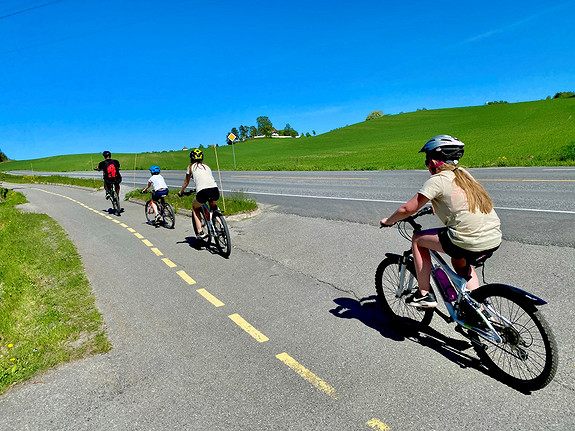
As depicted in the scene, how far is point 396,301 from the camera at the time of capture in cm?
404

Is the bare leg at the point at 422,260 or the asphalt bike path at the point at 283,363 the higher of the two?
the bare leg at the point at 422,260

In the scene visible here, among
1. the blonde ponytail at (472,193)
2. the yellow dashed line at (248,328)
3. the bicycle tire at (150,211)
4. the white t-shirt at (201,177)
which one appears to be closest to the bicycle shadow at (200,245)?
the white t-shirt at (201,177)

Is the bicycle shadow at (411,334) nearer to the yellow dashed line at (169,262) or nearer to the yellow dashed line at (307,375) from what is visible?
the yellow dashed line at (307,375)

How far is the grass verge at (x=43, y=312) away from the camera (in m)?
3.75

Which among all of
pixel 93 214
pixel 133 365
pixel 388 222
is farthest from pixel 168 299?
pixel 93 214

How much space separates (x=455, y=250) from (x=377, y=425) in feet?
5.04

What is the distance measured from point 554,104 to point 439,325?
81681 mm

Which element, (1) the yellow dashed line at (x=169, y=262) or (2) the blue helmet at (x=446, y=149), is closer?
(2) the blue helmet at (x=446, y=149)

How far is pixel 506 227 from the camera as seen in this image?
722 cm

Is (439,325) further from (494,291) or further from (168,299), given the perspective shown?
(168,299)

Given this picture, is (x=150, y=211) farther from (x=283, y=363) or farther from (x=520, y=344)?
(x=520, y=344)

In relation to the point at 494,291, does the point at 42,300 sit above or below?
below

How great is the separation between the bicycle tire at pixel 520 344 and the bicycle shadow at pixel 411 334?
11 centimetres

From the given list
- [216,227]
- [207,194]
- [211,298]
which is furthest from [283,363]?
[207,194]
